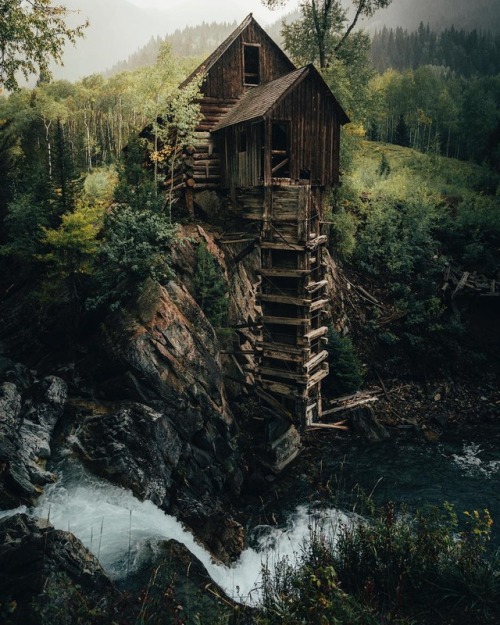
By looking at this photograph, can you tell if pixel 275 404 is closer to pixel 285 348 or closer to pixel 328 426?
pixel 285 348

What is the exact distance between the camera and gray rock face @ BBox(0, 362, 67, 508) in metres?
10.0

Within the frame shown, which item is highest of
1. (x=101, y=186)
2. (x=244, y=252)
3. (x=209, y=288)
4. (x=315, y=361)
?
(x=101, y=186)

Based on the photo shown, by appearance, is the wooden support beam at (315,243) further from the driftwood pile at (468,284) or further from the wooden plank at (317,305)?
the driftwood pile at (468,284)

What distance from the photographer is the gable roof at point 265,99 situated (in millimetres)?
16438

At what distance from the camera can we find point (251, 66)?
21188 mm

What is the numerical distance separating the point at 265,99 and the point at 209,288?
303 inches

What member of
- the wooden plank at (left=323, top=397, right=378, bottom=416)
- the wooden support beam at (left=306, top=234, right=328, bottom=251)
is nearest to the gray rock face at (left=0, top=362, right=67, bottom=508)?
the wooden support beam at (left=306, top=234, right=328, bottom=251)

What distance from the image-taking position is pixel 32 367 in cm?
1525

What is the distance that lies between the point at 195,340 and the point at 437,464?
10.5 metres

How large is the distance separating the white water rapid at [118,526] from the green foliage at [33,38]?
11032 millimetres

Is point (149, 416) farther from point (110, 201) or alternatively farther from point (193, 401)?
point (110, 201)

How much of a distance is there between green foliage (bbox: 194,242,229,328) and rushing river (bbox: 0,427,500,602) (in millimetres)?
6774

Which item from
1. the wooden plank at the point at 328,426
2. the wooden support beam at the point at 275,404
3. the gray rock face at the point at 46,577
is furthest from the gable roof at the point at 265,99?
the gray rock face at the point at 46,577

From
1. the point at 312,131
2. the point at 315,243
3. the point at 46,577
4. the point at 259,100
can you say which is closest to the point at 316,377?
the point at 315,243
